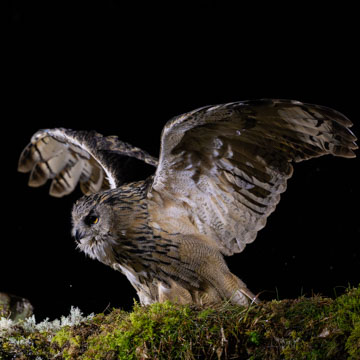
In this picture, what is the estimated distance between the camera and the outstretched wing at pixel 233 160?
2.26m

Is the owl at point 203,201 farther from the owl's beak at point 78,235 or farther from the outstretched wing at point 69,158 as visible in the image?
the outstretched wing at point 69,158

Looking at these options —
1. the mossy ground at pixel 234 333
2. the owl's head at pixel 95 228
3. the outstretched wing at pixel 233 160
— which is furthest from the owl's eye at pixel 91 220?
the mossy ground at pixel 234 333

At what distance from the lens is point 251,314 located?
1.81 meters

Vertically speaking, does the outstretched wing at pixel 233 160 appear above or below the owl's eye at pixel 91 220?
above

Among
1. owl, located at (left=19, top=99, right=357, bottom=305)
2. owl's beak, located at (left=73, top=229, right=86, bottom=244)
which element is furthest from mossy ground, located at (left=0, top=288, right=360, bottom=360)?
owl's beak, located at (left=73, top=229, right=86, bottom=244)

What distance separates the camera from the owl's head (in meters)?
2.46

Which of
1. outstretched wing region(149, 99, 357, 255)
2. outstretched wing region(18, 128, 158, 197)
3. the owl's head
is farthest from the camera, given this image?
outstretched wing region(18, 128, 158, 197)

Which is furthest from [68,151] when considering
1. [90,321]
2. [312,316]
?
[312,316]

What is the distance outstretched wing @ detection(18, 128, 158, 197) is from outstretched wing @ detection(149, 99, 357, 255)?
78 centimetres

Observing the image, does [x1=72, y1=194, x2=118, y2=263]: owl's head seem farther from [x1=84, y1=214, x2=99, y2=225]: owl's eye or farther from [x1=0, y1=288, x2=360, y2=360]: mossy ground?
[x1=0, y1=288, x2=360, y2=360]: mossy ground

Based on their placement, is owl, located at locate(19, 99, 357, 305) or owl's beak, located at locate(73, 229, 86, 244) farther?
owl's beak, located at locate(73, 229, 86, 244)

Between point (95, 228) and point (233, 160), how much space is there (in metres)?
0.74

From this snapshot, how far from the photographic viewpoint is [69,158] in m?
3.64

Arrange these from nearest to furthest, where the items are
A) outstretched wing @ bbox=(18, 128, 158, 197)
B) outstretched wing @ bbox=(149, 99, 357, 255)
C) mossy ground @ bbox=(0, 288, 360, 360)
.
Result: mossy ground @ bbox=(0, 288, 360, 360) → outstretched wing @ bbox=(149, 99, 357, 255) → outstretched wing @ bbox=(18, 128, 158, 197)
